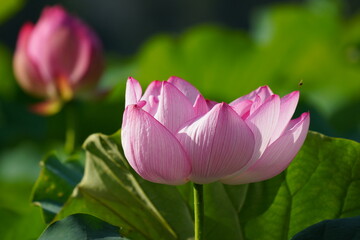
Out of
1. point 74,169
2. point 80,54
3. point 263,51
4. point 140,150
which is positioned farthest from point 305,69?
point 140,150

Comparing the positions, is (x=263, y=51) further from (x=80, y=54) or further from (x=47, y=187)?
(x=47, y=187)

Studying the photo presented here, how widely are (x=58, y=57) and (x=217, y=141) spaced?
2.45 feet

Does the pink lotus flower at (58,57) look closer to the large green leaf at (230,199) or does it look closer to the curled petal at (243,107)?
the large green leaf at (230,199)

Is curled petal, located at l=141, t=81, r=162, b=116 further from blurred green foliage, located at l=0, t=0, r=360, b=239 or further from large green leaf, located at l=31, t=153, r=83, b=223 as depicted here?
blurred green foliage, located at l=0, t=0, r=360, b=239

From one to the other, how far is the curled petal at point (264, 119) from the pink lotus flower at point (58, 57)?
73 cm

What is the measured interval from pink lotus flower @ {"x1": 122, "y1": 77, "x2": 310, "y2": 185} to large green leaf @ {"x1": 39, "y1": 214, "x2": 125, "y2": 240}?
0.30ft

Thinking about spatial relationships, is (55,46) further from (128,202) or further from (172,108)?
(172,108)

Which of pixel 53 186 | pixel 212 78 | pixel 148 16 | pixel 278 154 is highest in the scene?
pixel 278 154

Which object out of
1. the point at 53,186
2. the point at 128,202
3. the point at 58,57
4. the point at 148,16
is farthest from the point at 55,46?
the point at 148,16

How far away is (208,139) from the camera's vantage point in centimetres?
59

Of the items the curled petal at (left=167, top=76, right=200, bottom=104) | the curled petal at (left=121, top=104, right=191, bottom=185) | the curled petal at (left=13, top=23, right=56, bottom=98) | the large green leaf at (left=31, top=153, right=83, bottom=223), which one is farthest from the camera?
the curled petal at (left=13, top=23, right=56, bottom=98)

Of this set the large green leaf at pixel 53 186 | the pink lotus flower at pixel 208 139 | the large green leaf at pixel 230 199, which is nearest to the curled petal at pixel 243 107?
the pink lotus flower at pixel 208 139

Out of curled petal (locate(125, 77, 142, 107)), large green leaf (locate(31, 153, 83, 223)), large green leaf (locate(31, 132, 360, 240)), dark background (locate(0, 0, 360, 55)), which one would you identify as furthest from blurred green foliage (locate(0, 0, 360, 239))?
dark background (locate(0, 0, 360, 55))

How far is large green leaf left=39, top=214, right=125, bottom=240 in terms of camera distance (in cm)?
66
